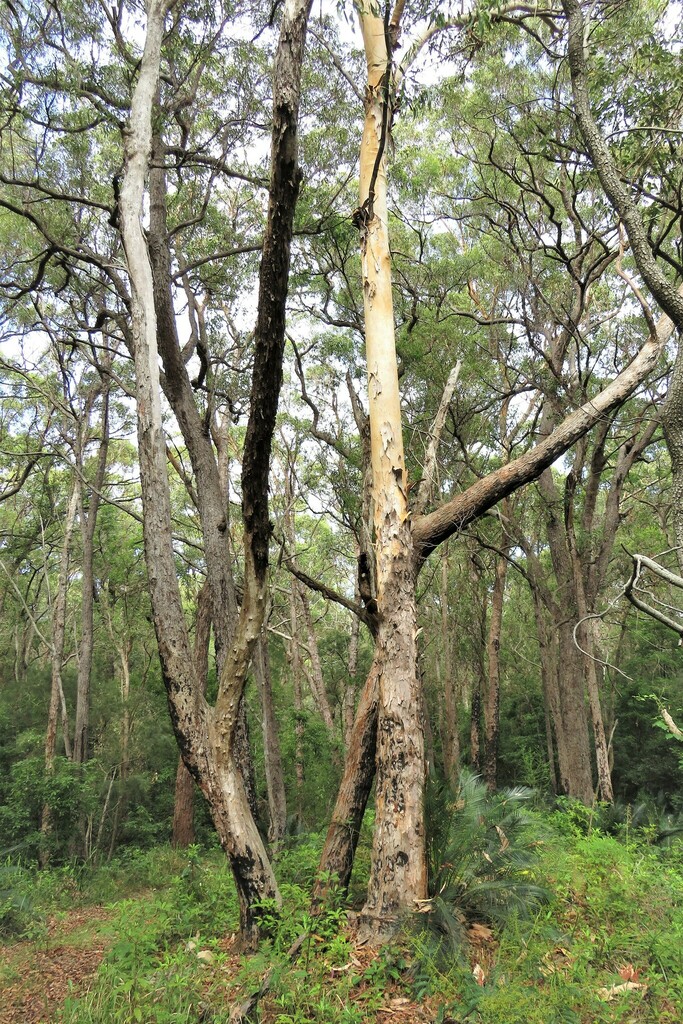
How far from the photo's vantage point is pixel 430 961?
399cm

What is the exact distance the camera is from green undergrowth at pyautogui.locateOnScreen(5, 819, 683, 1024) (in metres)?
3.68

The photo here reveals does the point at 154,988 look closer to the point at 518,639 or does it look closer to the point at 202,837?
the point at 202,837

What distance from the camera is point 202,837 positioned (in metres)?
12.3

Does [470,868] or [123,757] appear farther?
[123,757]

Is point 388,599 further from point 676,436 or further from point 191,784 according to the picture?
point 191,784

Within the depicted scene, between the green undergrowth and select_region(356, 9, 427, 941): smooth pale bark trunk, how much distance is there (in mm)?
335

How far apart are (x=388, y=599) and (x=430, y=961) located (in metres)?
2.40

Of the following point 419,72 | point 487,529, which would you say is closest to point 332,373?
point 487,529

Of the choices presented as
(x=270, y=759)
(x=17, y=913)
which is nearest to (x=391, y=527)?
(x=270, y=759)

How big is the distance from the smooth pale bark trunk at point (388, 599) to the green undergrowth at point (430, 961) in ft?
1.10

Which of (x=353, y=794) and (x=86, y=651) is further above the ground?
(x=86, y=651)

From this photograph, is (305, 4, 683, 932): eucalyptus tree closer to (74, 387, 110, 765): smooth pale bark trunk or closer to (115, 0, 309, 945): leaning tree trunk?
(115, 0, 309, 945): leaning tree trunk

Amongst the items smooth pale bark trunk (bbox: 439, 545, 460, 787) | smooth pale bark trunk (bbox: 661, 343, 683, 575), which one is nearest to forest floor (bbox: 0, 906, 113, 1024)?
smooth pale bark trunk (bbox: 439, 545, 460, 787)

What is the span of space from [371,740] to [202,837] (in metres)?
8.59
